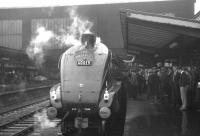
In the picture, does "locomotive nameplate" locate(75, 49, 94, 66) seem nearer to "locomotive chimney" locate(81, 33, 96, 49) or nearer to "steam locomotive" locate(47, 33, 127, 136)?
"steam locomotive" locate(47, 33, 127, 136)

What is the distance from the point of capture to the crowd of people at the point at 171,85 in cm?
1309

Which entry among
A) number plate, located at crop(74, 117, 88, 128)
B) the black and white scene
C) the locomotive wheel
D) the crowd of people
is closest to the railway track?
the black and white scene

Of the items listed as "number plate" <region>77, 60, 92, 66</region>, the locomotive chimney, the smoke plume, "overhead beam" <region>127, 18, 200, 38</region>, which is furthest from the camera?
the smoke plume

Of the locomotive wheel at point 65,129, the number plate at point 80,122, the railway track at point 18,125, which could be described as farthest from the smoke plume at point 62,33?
the number plate at point 80,122

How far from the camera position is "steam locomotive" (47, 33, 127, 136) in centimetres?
877

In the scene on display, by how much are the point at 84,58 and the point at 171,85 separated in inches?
299

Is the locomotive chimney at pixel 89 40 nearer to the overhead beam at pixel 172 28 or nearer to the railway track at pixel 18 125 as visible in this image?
the overhead beam at pixel 172 28

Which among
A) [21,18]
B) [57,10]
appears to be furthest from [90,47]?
[21,18]

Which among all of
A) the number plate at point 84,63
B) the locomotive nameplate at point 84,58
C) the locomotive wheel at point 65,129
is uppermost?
the locomotive nameplate at point 84,58

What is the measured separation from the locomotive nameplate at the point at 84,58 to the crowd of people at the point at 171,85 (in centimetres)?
452

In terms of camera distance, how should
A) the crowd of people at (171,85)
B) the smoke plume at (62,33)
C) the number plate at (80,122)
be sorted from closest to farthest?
the number plate at (80,122)
the crowd of people at (171,85)
the smoke plume at (62,33)

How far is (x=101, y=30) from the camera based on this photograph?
2307 inches

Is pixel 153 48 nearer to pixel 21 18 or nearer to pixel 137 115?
pixel 137 115

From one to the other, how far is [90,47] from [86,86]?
132 centimetres
